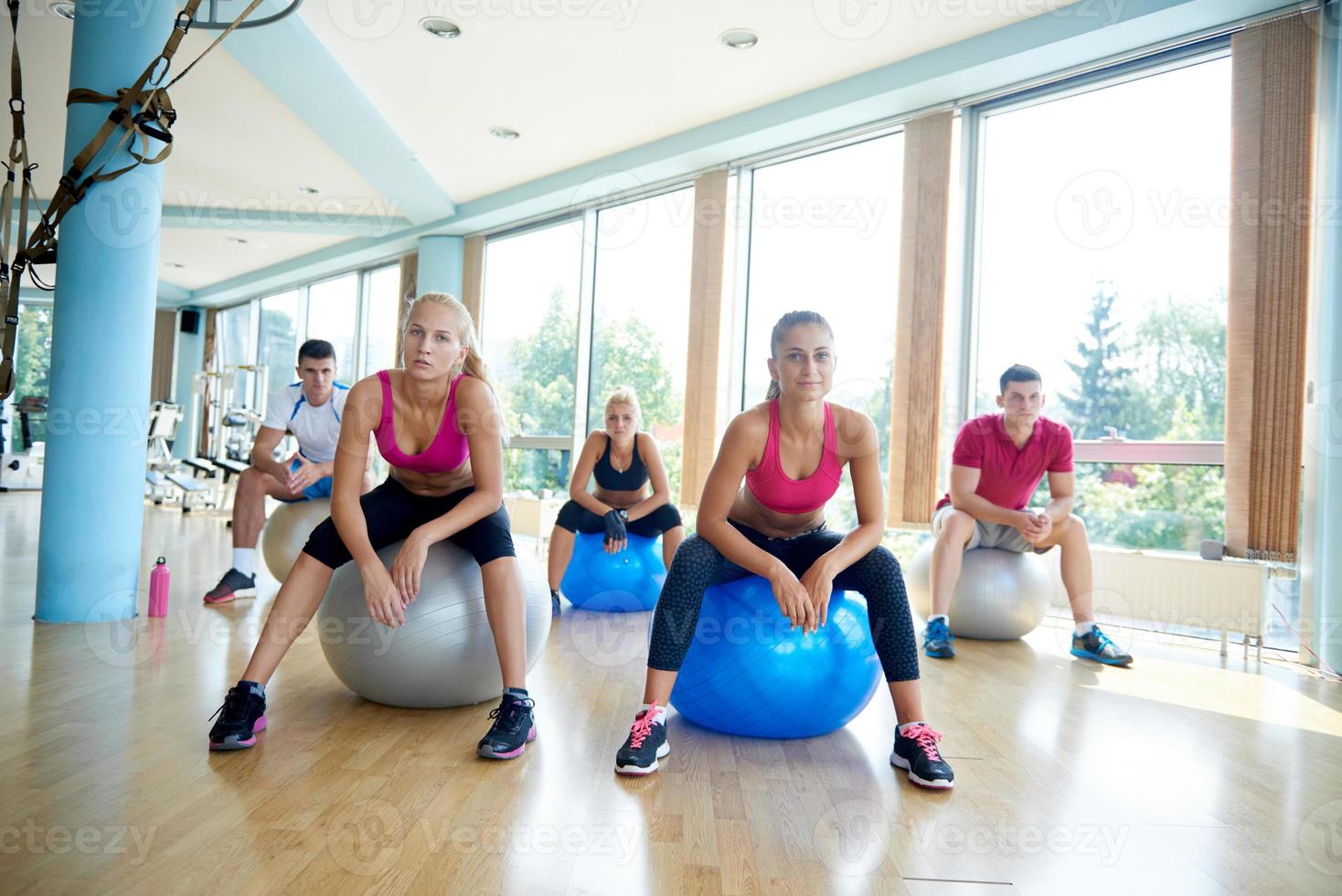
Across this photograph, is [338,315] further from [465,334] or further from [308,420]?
[465,334]

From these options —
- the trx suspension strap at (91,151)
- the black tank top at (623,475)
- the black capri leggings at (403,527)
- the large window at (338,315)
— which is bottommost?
the black capri leggings at (403,527)

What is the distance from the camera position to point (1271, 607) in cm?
341

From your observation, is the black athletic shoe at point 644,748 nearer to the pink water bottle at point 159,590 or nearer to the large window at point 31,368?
the pink water bottle at point 159,590

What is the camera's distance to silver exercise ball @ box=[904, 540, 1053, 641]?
11.2 feet

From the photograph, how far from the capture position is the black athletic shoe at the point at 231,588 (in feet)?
12.2

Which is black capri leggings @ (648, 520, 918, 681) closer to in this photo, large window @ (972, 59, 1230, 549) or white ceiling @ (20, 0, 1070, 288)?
large window @ (972, 59, 1230, 549)

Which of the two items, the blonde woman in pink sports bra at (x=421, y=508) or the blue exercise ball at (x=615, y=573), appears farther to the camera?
the blue exercise ball at (x=615, y=573)

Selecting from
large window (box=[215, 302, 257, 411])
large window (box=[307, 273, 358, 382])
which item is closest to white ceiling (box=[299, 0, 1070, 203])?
large window (box=[307, 273, 358, 382])

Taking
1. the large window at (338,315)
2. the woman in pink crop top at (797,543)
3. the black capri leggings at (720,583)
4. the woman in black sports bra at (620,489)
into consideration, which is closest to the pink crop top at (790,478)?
the woman in pink crop top at (797,543)

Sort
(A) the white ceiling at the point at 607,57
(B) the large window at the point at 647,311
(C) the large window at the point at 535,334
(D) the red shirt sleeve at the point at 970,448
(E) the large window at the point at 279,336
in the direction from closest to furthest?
1. (D) the red shirt sleeve at the point at 970,448
2. (A) the white ceiling at the point at 607,57
3. (B) the large window at the point at 647,311
4. (C) the large window at the point at 535,334
5. (E) the large window at the point at 279,336

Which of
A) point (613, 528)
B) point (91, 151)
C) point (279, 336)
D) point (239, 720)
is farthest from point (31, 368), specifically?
point (239, 720)

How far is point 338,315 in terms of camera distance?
9852mm

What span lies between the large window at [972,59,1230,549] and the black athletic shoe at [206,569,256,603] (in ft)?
11.8

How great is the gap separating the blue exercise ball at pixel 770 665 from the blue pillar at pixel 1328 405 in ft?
6.82
